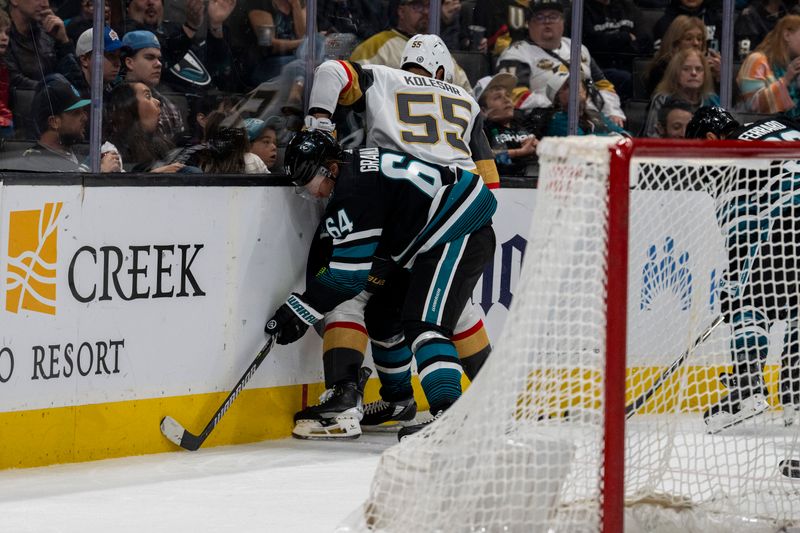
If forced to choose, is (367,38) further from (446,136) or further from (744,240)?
(744,240)

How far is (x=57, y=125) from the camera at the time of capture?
3.99 meters

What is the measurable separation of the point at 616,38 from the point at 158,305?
225 centimetres

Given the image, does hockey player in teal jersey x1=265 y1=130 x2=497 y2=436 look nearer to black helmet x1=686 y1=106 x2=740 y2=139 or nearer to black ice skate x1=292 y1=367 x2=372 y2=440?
black ice skate x1=292 y1=367 x2=372 y2=440

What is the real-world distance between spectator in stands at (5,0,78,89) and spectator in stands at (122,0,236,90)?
0.85 feet

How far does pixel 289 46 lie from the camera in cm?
466

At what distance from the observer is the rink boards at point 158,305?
3.84 metres

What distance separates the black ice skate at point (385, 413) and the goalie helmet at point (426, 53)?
3.50 ft

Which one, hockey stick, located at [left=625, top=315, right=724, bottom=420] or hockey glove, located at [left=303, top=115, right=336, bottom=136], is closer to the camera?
hockey stick, located at [left=625, top=315, right=724, bottom=420]

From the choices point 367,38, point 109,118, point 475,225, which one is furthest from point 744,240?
point 109,118

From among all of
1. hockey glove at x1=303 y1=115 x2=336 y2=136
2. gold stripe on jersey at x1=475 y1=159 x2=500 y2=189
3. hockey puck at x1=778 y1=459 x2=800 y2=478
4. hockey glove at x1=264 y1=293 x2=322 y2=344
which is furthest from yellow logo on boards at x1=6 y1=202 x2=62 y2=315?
hockey puck at x1=778 y1=459 x2=800 y2=478

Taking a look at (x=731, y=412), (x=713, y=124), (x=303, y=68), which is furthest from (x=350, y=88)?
(x=731, y=412)

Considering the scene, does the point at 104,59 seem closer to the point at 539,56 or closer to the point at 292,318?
the point at 292,318

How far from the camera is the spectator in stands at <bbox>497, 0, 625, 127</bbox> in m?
5.30

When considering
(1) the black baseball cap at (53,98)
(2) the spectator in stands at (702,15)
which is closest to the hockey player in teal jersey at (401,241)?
(1) the black baseball cap at (53,98)
